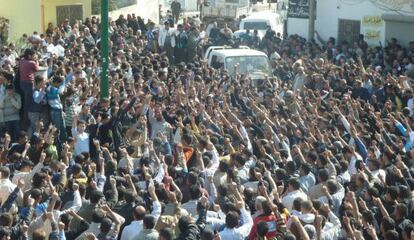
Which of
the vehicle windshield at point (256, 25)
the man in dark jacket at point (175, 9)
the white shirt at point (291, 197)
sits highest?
the man in dark jacket at point (175, 9)

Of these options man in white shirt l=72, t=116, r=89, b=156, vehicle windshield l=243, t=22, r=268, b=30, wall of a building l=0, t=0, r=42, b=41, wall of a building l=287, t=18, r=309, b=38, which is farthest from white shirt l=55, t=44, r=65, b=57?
vehicle windshield l=243, t=22, r=268, b=30

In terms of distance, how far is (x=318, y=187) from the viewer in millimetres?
10539

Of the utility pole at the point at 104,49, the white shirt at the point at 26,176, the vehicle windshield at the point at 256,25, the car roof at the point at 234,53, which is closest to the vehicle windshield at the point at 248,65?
the car roof at the point at 234,53

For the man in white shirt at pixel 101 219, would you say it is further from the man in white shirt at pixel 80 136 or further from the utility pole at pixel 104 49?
the utility pole at pixel 104 49

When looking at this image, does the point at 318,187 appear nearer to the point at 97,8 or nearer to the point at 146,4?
the point at 97,8

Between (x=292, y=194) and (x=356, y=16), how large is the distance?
17.7m

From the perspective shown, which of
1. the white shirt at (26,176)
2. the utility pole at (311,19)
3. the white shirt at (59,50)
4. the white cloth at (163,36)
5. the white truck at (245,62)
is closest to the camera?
the white shirt at (26,176)

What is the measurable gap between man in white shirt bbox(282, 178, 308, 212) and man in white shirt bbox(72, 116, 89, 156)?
385 cm

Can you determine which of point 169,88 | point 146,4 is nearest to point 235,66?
point 169,88

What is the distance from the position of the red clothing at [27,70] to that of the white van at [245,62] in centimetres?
625

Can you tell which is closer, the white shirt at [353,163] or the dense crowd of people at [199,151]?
the dense crowd of people at [199,151]

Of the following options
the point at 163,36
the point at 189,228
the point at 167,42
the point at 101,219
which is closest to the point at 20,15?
the point at 163,36

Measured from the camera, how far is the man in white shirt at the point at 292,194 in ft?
32.2

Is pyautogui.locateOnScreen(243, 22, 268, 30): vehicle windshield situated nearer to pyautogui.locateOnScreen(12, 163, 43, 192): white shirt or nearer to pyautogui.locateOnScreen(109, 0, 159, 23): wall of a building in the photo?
pyautogui.locateOnScreen(109, 0, 159, 23): wall of a building
